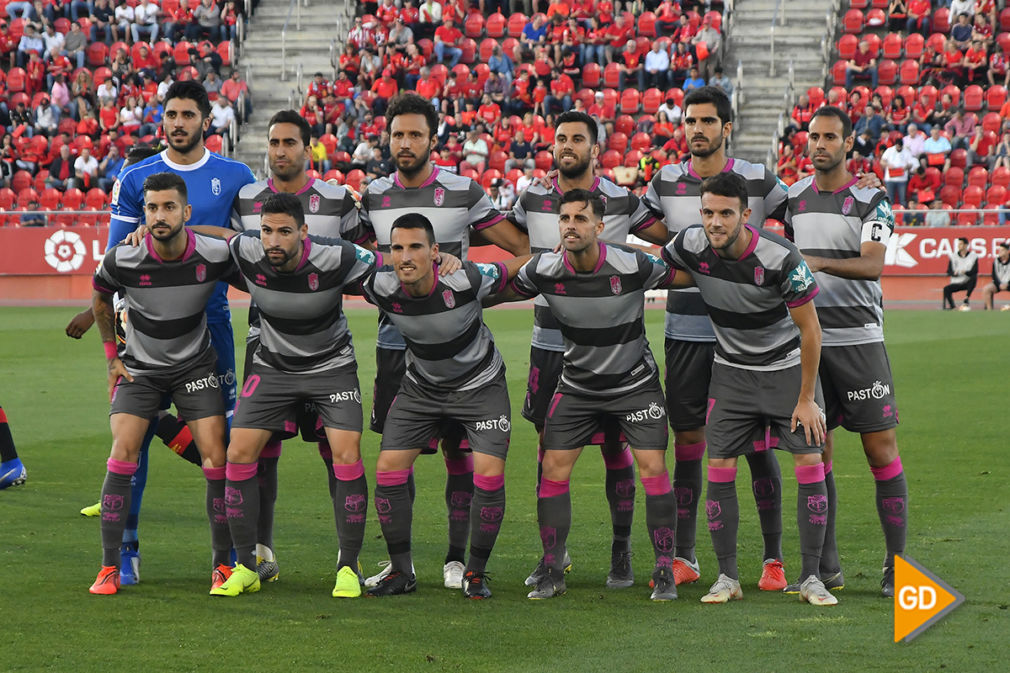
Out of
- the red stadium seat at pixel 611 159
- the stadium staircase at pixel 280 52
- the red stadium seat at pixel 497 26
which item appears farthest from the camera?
the stadium staircase at pixel 280 52

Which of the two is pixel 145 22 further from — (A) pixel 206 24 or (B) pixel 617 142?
(B) pixel 617 142

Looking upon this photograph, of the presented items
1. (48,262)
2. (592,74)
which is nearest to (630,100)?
(592,74)

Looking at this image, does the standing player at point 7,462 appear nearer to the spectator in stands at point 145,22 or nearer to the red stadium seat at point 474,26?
the red stadium seat at point 474,26

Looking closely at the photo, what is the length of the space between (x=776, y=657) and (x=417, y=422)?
2.17 m

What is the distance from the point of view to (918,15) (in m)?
29.8

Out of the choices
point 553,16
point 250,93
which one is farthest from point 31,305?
point 553,16

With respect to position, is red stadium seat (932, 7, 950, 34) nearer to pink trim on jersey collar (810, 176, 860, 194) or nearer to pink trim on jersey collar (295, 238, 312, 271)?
pink trim on jersey collar (810, 176, 860, 194)

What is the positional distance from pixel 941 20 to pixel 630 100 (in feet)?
22.5

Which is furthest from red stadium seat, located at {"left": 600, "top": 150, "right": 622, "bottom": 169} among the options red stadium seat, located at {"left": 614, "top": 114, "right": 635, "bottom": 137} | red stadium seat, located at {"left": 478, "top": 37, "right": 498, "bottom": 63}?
red stadium seat, located at {"left": 478, "top": 37, "right": 498, "bottom": 63}

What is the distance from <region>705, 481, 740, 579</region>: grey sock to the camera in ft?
21.3

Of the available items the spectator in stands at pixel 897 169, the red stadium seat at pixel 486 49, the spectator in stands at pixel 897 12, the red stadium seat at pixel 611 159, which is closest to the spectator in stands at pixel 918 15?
the spectator in stands at pixel 897 12

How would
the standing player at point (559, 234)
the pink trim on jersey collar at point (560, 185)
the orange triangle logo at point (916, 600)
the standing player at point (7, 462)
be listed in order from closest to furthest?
the orange triangle logo at point (916, 600)
the standing player at point (559, 234)
the pink trim on jersey collar at point (560, 185)
the standing player at point (7, 462)

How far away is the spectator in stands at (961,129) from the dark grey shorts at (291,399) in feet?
73.5

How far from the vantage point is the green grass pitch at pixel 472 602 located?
5465mm
